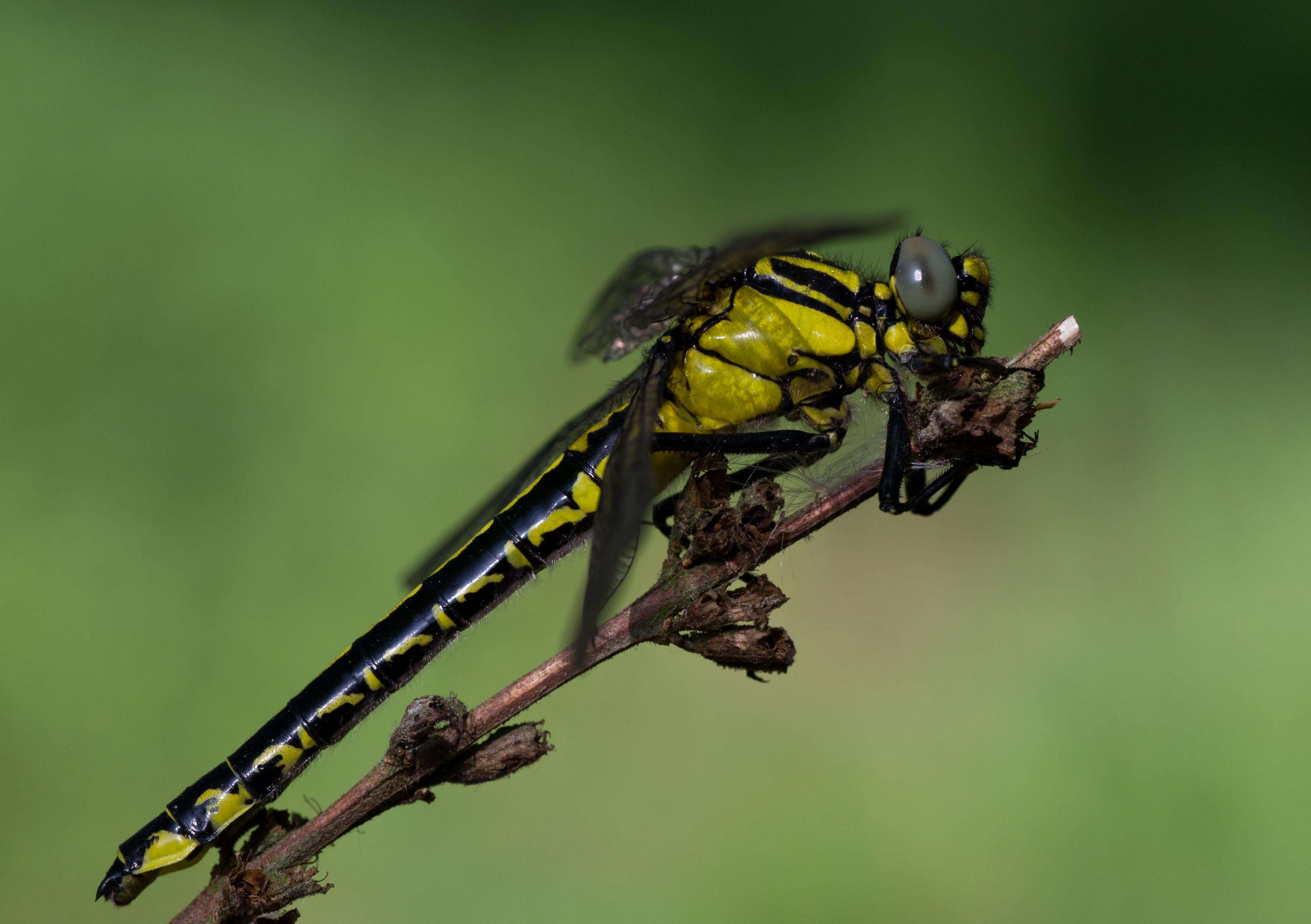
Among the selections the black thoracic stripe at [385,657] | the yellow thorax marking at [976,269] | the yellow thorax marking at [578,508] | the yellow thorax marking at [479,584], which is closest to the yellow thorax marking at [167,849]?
the black thoracic stripe at [385,657]

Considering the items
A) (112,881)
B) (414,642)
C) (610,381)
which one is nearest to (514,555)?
(414,642)

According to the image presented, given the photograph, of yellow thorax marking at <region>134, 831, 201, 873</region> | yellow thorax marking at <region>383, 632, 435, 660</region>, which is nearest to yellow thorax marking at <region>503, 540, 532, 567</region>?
Answer: yellow thorax marking at <region>383, 632, 435, 660</region>

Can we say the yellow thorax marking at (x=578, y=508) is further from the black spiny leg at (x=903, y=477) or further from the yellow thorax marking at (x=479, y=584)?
the black spiny leg at (x=903, y=477)

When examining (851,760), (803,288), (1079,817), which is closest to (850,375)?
(803,288)

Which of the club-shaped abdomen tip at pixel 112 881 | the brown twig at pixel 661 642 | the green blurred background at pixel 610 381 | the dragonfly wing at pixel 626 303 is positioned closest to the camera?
the brown twig at pixel 661 642

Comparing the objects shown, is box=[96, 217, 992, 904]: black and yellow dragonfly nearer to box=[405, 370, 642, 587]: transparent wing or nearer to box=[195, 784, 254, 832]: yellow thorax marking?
box=[405, 370, 642, 587]: transparent wing

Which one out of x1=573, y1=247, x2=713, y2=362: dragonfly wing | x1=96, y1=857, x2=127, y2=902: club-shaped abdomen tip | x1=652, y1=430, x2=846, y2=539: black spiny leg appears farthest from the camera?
x1=573, y1=247, x2=713, y2=362: dragonfly wing

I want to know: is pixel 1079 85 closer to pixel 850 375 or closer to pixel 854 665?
pixel 854 665

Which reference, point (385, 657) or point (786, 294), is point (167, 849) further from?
point (786, 294)
